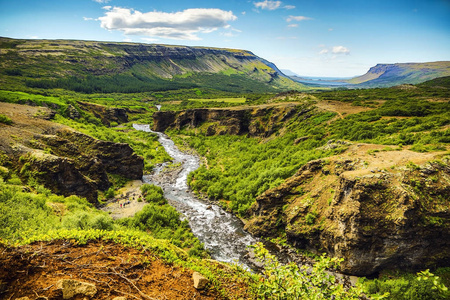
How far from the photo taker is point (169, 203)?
133 ft

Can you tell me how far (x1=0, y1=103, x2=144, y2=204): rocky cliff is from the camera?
28859 millimetres

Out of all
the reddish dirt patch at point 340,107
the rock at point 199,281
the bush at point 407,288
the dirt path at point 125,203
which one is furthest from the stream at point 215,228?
the reddish dirt patch at point 340,107

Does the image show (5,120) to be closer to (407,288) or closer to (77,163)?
(77,163)

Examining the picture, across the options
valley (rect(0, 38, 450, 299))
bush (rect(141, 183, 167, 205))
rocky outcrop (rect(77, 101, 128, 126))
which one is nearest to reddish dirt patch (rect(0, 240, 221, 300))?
valley (rect(0, 38, 450, 299))

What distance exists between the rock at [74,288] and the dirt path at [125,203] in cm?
2749

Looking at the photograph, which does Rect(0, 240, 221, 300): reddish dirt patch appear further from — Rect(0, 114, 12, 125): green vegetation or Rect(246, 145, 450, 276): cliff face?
Rect(0, 114, 12, 125): green vegetation

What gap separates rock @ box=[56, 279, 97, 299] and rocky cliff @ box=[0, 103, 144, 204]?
27.4 m

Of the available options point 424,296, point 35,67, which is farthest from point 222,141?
point 35,67

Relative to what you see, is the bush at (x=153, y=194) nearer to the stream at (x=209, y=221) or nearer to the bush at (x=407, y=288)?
the stream at (x=209, y=221)

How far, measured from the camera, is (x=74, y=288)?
7.49m

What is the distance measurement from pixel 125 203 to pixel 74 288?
32.9 metres

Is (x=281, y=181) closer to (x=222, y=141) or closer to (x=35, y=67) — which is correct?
(x=222, y=141)

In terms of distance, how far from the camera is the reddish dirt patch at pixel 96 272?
24.5 feet

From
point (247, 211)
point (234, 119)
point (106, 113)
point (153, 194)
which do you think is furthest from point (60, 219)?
point (106, 113)
